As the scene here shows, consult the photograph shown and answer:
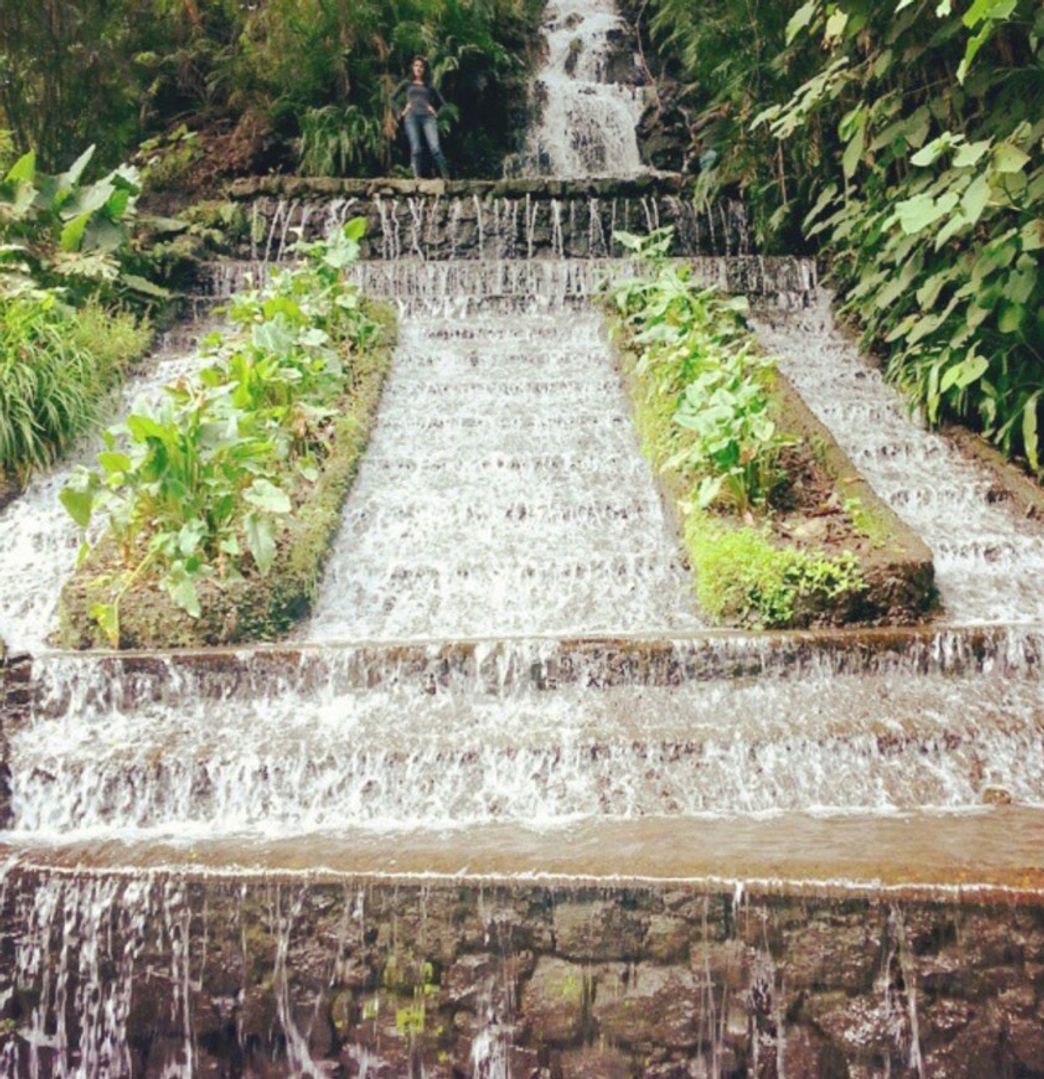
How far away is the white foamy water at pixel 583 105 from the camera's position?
1394cm

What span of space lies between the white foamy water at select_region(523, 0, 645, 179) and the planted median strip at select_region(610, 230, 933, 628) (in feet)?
26.0

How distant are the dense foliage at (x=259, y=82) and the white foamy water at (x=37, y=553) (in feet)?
20.2

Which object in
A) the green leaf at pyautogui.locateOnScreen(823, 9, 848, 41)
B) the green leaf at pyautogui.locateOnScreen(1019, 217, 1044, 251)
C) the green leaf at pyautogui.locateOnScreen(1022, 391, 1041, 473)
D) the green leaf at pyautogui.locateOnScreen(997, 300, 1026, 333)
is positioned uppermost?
the green leaf at pyautogui.locateOnScreen(823, 9, 848, 41)

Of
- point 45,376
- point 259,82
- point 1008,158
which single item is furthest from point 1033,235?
point 259,82

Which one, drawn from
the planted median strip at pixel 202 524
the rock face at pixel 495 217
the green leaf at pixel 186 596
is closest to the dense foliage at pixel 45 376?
the planted median strip at pixel 202 524

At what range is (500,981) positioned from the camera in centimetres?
295

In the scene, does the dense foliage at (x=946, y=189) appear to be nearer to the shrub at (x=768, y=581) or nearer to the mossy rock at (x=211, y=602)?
the shrub at (x=768, y=581)

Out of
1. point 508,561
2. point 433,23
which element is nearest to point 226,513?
point 508,561

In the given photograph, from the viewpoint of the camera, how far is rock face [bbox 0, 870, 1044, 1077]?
2785mm

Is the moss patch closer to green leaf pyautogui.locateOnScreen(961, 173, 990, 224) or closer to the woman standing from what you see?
green leaf pyautogui.locateOnScreen(961, 173, 990, 224)

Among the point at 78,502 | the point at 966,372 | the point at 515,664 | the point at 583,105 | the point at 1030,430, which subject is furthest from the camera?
the point at 583,105

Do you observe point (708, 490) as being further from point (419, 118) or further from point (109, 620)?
point (419, 118)

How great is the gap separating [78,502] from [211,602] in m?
0.74

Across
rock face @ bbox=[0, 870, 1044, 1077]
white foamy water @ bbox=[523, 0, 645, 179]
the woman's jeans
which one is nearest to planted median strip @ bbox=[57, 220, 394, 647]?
rock face @ bbox=[0, 870, 1044, 1077]
